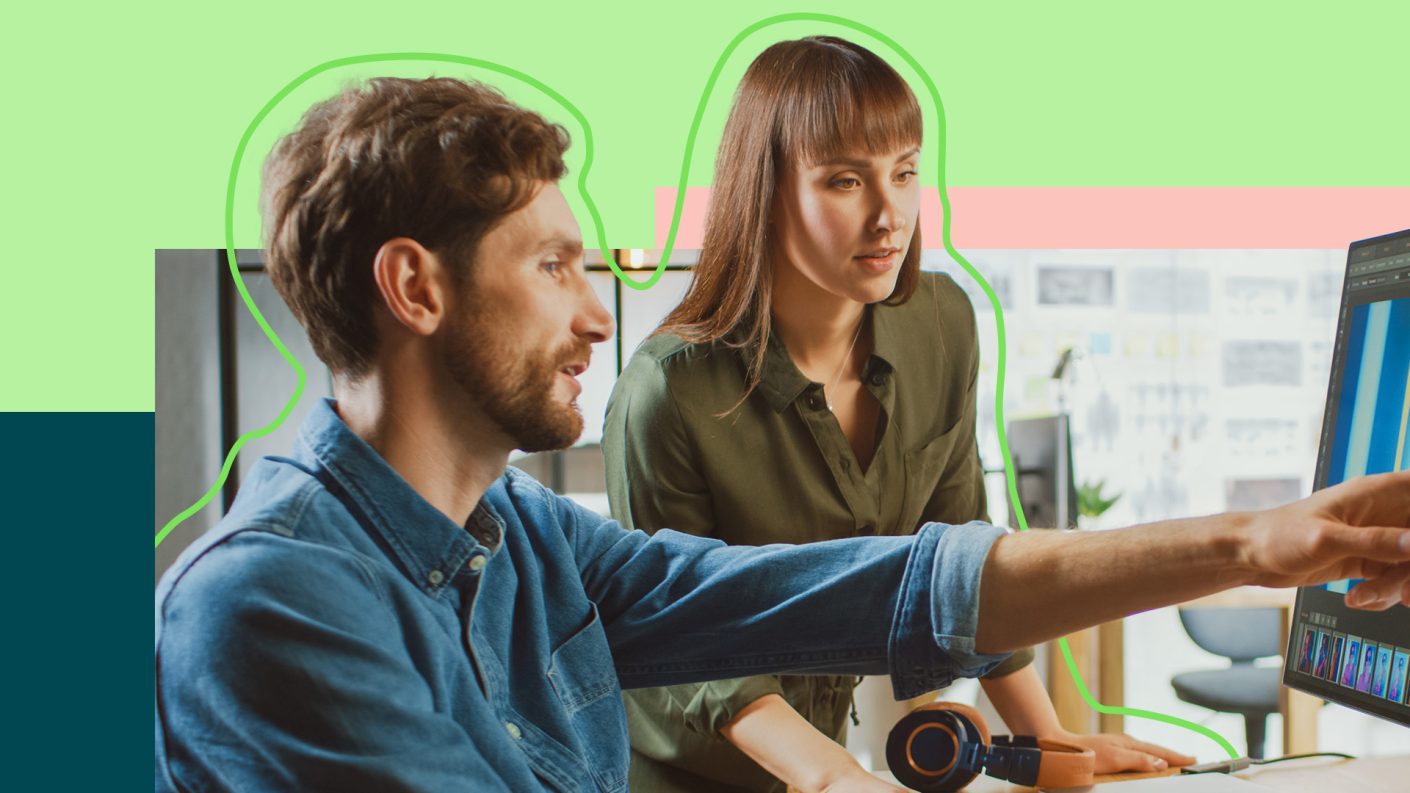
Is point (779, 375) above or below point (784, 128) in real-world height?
below

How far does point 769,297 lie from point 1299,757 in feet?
2.16

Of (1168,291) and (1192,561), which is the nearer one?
(1192,561)

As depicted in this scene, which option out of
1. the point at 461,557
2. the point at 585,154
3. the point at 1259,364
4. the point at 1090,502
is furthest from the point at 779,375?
the point at 1259,364

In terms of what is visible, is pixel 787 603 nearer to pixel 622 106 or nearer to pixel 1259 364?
pixel 622 106

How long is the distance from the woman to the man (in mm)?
174

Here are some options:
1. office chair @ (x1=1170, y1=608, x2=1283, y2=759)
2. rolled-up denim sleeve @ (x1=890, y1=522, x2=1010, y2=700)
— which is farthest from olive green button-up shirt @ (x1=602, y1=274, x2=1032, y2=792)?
office chair @ (x1=1170, y1=608, x2=1283, y2=759)

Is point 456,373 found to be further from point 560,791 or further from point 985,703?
point 985,703

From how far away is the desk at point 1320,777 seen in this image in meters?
1.04

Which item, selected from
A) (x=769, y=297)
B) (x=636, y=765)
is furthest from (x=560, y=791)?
(x=769, y=297)

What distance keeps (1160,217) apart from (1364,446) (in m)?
0.26

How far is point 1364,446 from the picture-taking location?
1.03 meters

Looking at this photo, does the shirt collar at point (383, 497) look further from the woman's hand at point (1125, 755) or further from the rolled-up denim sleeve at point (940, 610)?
the woman's hand at point (1125, 755)

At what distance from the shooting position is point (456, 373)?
78 cm

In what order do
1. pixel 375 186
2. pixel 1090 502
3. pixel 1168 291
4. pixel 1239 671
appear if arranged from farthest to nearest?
1. pixel 1239 671
2. pixel 1090 502
3. pixel 1168 291
4. pixel 375 186
